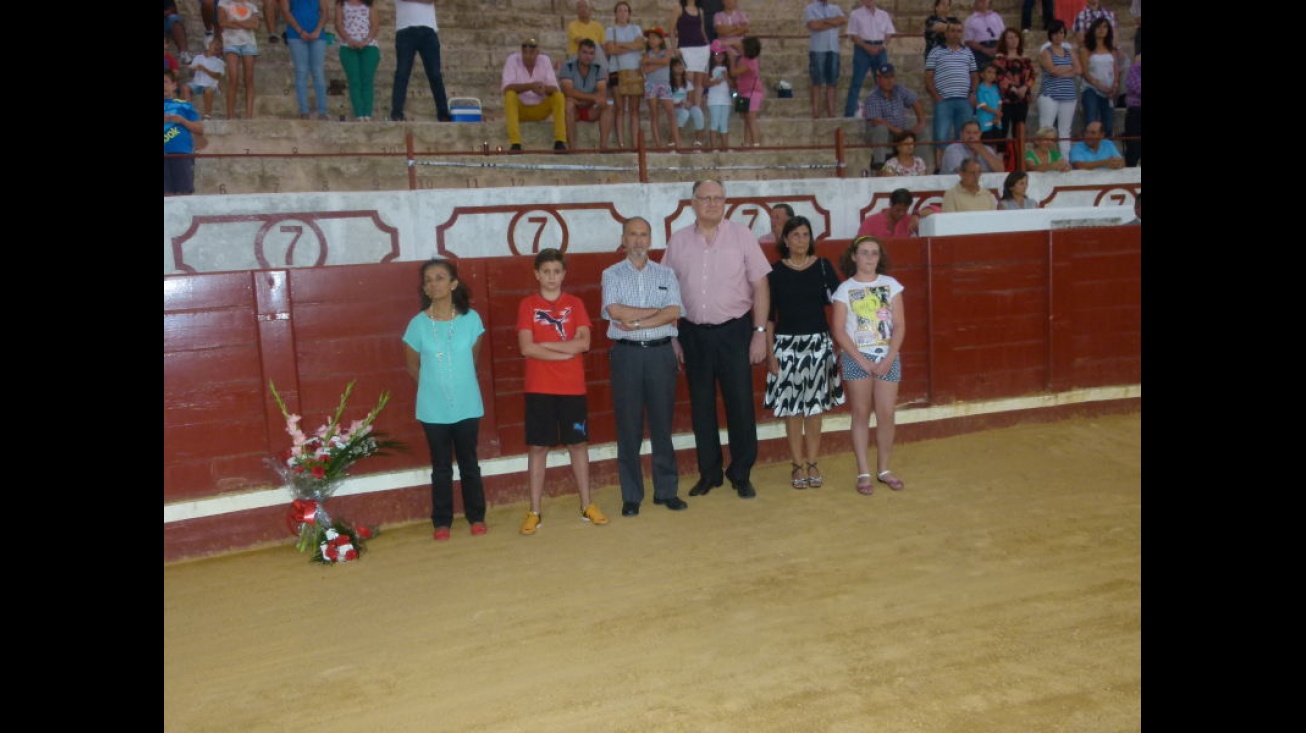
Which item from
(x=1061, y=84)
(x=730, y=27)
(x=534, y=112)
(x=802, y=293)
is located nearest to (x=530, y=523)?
(x=802, y=293)

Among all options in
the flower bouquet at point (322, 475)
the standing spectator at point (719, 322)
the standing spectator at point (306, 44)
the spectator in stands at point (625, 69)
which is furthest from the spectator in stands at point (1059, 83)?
the flower bouquet at point (322, 475)

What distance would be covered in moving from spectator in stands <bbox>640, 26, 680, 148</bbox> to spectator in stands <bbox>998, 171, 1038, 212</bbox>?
3070 mm

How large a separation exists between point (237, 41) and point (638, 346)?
543 centimetres

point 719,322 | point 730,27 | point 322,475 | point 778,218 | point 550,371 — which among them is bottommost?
point 322,475

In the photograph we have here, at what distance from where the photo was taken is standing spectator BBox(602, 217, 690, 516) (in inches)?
214

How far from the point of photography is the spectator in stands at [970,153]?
29.5ft

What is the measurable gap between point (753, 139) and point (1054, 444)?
442 centimetres

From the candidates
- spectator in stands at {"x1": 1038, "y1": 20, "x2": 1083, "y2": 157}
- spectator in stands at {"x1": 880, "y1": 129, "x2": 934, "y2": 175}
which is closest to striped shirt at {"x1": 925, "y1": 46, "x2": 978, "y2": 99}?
spectator in stands at {"x1": 1038, "y1": 20, "x2": 1083, "y2": 157}

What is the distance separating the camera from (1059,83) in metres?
10.3

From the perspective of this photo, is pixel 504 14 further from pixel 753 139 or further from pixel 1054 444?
pixel 1054 444

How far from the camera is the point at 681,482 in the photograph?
20.6ft

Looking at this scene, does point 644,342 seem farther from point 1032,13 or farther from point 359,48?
point 1032,13

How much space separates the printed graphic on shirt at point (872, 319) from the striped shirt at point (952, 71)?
4.80 meters

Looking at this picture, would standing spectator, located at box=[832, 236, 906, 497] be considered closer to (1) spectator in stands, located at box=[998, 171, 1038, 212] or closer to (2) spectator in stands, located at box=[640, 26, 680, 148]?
(1) spectator in stands, located at box=[998, 171, 1038, 212]
